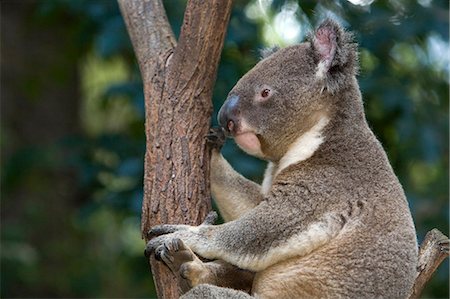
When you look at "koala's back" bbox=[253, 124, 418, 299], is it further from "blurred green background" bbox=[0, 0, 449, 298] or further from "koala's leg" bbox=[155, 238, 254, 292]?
"blurred green background" bbox=[0, 0, 449, 298]

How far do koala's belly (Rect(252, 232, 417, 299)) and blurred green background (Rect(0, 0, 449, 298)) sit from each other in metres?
2.15

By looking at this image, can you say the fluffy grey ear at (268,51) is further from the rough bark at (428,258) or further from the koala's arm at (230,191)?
the rough bark at (428,258)

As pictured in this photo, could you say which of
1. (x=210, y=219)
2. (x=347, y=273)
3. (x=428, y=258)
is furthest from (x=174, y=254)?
(x=428, y=258)

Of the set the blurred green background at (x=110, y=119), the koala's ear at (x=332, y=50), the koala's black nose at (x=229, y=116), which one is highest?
the koala's ear at (x=332, y=50)

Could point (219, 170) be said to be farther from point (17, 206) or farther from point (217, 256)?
point (17, 206)

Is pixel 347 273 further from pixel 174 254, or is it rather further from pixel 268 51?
pixel 268 51

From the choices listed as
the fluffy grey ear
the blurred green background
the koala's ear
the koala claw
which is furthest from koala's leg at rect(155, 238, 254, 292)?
the blurred green background

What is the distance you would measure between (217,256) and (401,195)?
91 centimetres

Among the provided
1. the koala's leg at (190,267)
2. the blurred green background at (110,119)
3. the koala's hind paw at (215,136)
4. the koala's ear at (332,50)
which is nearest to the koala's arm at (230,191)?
the koala's hind paw at (215,136)

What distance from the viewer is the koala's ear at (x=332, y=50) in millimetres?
4145

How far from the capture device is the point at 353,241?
3.89m

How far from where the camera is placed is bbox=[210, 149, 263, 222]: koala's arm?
4504mm

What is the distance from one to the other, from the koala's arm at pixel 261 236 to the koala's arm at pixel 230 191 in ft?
1.89

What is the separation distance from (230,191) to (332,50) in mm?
918
